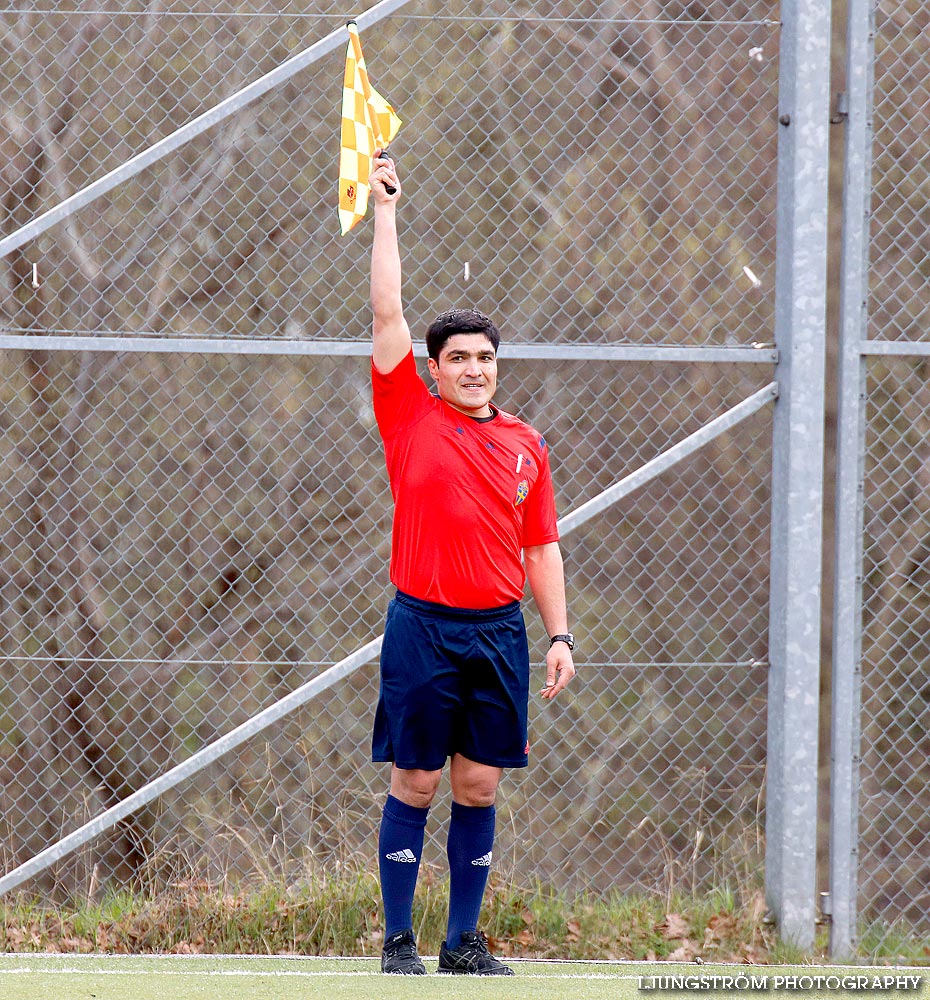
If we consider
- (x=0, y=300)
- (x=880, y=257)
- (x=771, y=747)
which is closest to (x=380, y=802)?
(x=771, y=747)

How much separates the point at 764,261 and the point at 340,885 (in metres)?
3.45

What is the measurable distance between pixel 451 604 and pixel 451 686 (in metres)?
0.21

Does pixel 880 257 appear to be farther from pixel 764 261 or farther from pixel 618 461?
pixel 618 461

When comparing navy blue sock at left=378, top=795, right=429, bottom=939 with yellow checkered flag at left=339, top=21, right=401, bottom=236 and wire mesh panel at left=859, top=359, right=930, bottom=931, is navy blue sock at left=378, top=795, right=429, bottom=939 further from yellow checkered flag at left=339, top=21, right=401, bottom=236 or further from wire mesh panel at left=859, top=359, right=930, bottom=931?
wire mesh panel at left=859, top=359, right=930, bottom=931

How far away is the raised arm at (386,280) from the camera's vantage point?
9.39ft

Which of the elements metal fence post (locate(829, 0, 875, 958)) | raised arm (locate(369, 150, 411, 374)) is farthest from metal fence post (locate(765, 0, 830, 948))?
raised arm (locate(369, 150, 411, 374))

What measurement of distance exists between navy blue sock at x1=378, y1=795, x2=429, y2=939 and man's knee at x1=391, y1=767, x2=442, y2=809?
17 mm

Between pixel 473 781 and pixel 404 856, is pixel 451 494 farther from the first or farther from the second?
pixel 404 856

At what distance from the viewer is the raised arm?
2863mm

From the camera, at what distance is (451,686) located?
2.96 meters

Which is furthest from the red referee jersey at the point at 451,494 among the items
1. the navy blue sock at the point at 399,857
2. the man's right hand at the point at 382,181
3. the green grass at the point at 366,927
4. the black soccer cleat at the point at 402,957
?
the green grass at the point at 366,927

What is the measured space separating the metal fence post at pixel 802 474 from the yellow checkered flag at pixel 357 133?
4.92ft

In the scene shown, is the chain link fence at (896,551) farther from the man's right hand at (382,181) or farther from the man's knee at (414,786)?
the man's right hand at (382,181)

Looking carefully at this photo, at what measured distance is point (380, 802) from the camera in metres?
4.66
